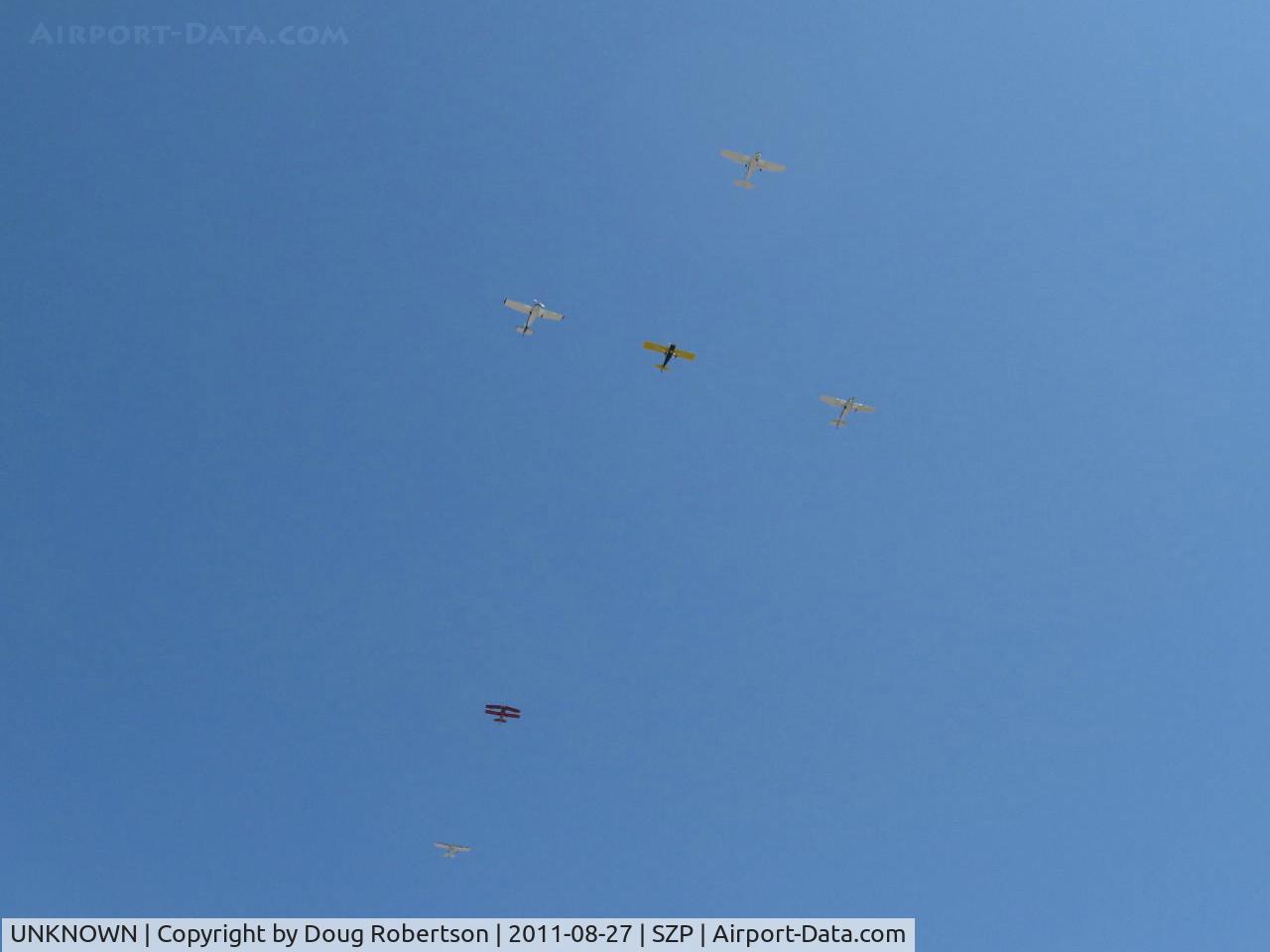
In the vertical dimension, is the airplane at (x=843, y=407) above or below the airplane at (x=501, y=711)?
above

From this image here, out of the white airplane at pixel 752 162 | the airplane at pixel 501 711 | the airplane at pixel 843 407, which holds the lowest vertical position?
the airplane at pixel 501 711

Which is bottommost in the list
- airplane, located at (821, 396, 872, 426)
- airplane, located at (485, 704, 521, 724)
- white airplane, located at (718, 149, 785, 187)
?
airplane, located at (485, 704, 521, 724)

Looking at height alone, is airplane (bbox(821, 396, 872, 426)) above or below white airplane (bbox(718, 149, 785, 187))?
below

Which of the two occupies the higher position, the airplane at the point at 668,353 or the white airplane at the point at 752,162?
the white airplane at the point at 752,162

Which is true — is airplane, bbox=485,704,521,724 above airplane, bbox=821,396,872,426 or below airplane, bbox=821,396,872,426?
below

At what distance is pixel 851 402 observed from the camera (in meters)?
91.6

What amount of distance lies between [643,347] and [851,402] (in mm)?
24123

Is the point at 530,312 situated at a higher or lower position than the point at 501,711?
higher

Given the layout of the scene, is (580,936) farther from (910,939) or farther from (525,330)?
(525,330)

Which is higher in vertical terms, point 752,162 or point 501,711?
point 752,162

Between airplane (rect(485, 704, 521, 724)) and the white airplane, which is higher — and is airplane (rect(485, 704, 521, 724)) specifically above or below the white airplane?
below

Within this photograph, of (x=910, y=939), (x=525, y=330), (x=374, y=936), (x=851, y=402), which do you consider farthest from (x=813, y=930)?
(x=525, y=330)

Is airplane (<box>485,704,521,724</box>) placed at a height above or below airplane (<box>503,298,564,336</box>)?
below

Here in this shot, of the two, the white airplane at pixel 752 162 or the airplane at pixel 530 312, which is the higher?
the white airplane at pixel 752 162
